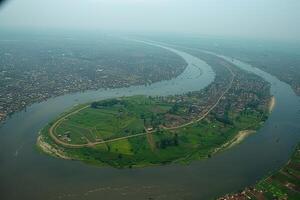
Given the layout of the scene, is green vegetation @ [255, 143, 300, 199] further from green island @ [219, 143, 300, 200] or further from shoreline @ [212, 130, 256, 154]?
shoreline @ [212, 130, 256, 154]

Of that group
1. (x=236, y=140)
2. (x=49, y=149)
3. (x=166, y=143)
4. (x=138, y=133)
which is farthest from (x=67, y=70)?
(x=236, y=140)

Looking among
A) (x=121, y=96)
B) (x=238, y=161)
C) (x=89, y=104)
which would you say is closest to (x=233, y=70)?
(x=121, y=96)

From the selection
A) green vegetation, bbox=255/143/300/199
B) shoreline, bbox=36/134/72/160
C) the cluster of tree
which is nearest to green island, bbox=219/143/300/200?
green vegetation, bbox=255/143/300/199

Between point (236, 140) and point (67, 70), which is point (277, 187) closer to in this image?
point (236, 140)

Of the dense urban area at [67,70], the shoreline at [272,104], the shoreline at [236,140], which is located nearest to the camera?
the shoreline at [236,140]

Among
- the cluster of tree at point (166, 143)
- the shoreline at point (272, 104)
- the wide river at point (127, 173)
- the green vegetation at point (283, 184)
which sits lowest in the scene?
the wide river at point (127, 173)

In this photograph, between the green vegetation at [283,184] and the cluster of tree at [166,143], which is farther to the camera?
the cluster of tree at [166,143]

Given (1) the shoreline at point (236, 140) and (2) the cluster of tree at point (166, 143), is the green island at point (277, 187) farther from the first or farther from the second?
(2) the cluster of tree at point (166, 143)

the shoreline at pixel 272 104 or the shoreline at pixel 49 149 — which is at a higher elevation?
the shoreline at pixel 272 104

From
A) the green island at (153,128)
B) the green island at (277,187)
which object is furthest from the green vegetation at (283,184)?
the green island at (153,128)
